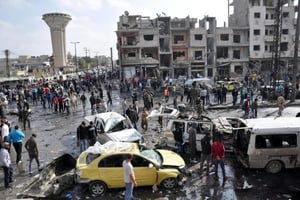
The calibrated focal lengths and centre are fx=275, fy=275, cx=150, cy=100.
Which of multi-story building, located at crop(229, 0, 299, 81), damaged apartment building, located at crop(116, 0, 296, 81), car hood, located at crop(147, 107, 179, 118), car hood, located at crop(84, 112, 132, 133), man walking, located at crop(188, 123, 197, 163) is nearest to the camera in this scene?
man walking, located at crop(188, 123, 197, 163)

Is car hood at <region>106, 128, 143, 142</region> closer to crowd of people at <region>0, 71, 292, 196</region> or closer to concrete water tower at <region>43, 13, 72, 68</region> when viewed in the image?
crowd of people at <region>0, 71, 292, 196</region>

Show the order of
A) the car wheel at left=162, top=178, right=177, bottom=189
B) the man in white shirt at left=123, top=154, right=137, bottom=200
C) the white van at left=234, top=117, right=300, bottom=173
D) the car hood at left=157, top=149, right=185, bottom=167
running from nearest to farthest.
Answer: the man in white shirt at left=123, top=154, right=137, bottom=200
the car wheel at left=162, top=178, right=177, bottom=189
the car hood at left=157, top=149, right=185, bottom=167
the white van at left=234, top=117, right=300, bottom=173

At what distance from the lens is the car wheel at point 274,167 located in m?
9.25

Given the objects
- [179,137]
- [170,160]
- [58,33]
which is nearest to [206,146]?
[170,160]

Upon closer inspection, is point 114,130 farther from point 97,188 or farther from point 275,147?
point 275,147

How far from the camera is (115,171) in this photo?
8242mm

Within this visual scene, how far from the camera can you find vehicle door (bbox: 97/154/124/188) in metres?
8.21

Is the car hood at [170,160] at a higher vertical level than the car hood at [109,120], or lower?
lower

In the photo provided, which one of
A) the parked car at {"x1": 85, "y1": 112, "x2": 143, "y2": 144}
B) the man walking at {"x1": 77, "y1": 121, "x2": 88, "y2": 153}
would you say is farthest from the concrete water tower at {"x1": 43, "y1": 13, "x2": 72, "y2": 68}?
the man walking at {"x1": 77, "y1": 121, "x2": 88, "y2": 153}

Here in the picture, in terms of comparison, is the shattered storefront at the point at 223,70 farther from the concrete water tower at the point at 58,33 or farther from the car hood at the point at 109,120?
the concrete water tower at the point at 58,33

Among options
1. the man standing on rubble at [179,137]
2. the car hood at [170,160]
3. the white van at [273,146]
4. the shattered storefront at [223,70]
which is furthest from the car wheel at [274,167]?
the shattered storefront at [223,70]

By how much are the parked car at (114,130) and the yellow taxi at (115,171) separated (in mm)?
3133

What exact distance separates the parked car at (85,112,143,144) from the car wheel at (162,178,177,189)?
3543mm

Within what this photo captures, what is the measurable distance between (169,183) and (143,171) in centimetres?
93
